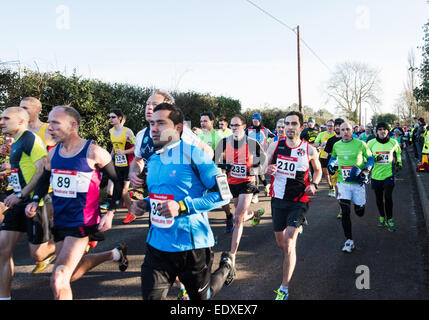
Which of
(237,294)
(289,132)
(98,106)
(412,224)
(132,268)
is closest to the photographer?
(237,294)

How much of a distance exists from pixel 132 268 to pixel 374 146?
5.37m

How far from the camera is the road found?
152 inches

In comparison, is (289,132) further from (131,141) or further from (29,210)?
(131,141)

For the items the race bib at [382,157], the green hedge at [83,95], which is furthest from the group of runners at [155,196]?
the green hedge at [83,95]

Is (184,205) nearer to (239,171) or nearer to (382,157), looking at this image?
(239,171)

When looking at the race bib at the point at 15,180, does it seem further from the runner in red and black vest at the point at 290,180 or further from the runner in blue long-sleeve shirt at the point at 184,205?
the runner in red and black vest at the point at 290,180

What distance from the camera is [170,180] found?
2.58 meters

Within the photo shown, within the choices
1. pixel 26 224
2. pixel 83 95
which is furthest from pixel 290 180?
pixel 83 95

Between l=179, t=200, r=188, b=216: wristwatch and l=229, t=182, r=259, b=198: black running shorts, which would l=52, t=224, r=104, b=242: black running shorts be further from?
l=229, t=182, r=259, b=198: black running shorts

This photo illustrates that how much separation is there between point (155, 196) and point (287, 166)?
216cm

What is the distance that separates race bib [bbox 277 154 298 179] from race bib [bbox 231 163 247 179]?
3.88 ft

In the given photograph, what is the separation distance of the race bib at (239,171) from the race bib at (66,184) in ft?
9.16

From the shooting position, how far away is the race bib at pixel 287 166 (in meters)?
4.19
